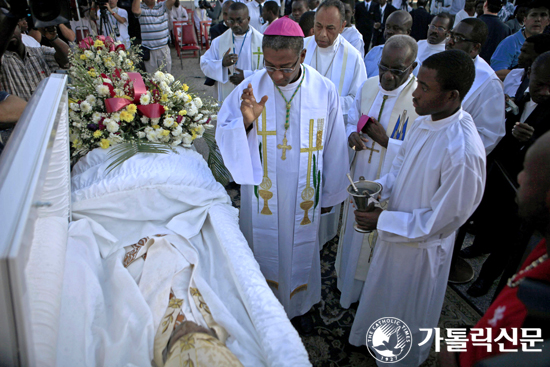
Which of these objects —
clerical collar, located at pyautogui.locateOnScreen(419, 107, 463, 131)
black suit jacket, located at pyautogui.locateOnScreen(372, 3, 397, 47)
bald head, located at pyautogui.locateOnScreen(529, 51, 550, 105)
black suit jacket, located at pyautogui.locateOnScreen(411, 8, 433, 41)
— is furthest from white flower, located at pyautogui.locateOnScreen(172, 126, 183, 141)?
black suit jacket, located at pyautogui.locateOnScreen(372, 3, 397, 47)

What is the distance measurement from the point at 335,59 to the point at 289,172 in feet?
5.48

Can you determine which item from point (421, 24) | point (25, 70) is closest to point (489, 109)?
point (25, 70)

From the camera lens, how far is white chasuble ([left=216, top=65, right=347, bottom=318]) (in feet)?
7.94

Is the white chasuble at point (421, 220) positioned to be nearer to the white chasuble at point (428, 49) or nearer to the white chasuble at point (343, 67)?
the white chasuble at point (343, 67)

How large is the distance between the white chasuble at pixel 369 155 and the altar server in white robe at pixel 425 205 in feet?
1.33

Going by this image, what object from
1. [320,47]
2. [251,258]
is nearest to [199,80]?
[320,47]

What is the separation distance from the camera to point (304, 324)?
274cm

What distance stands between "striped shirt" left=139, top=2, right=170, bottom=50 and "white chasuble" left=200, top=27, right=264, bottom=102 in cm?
309

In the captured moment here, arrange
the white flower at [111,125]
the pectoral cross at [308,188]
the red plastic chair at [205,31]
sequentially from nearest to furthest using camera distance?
the pectoral cross at [308,188] < the white flower at [111,125] < the red plastic chair at [205,31]

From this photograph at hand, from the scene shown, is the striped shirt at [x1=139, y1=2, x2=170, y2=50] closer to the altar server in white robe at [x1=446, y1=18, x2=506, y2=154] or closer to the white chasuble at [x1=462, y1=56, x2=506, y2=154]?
the altar server in white robe at [x1=446, y1=18, x2=506, y2=154]

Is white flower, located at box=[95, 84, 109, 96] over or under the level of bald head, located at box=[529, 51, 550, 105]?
under

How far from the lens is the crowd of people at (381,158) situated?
69.9 inches

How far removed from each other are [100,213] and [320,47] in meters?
2.58

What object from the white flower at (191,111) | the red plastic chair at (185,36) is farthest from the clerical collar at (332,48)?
the red plastic chair at (185,36)
